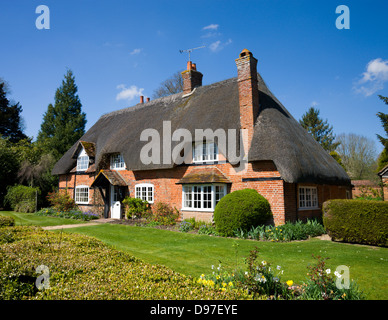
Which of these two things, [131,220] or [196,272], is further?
[131,220]

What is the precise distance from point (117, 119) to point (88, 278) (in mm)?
19183

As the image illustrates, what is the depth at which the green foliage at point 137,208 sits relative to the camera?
16031mm

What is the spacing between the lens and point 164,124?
1662 centimetres

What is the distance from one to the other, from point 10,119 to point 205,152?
113 ft

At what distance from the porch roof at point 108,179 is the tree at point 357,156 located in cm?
3126

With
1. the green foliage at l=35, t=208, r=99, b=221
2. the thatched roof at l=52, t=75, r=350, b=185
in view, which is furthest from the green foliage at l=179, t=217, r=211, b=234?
the green foliage at l=35, t=208, r=99, b=221

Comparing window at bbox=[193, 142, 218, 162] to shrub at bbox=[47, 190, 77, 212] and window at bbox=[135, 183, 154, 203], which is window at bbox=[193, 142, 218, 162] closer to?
window at bbox=[135, 183, 154, 203]

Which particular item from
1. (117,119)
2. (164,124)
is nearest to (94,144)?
(117,119)

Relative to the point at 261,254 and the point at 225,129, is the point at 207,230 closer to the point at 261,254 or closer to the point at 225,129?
the point at 261,254

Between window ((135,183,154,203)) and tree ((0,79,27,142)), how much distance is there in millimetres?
28958

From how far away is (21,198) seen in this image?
2241 cm

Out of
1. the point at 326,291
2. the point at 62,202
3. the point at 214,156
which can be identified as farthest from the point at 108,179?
the point at 326,291

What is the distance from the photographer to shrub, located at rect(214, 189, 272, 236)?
36.4 ft
